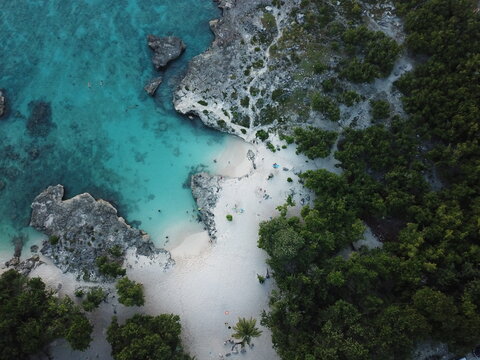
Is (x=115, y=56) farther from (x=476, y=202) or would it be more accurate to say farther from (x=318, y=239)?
(x=476, y=202)

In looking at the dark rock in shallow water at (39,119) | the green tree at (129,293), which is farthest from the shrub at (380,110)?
the dark rock in shallow water at (39,119)

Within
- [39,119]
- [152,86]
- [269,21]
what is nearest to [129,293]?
[39,119]

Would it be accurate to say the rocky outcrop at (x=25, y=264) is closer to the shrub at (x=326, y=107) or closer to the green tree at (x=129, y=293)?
the green tree at (x=129, y=293)

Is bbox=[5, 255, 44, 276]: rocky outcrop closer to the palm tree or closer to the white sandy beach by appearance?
the white sandy beach

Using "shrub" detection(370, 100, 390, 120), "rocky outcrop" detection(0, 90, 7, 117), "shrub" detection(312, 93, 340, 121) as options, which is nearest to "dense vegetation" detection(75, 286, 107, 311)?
"rocky outcrop" detection(0, 90, 7, 117)

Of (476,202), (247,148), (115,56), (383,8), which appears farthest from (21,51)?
(476,202)

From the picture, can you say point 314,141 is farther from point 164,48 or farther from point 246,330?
point 164,48
